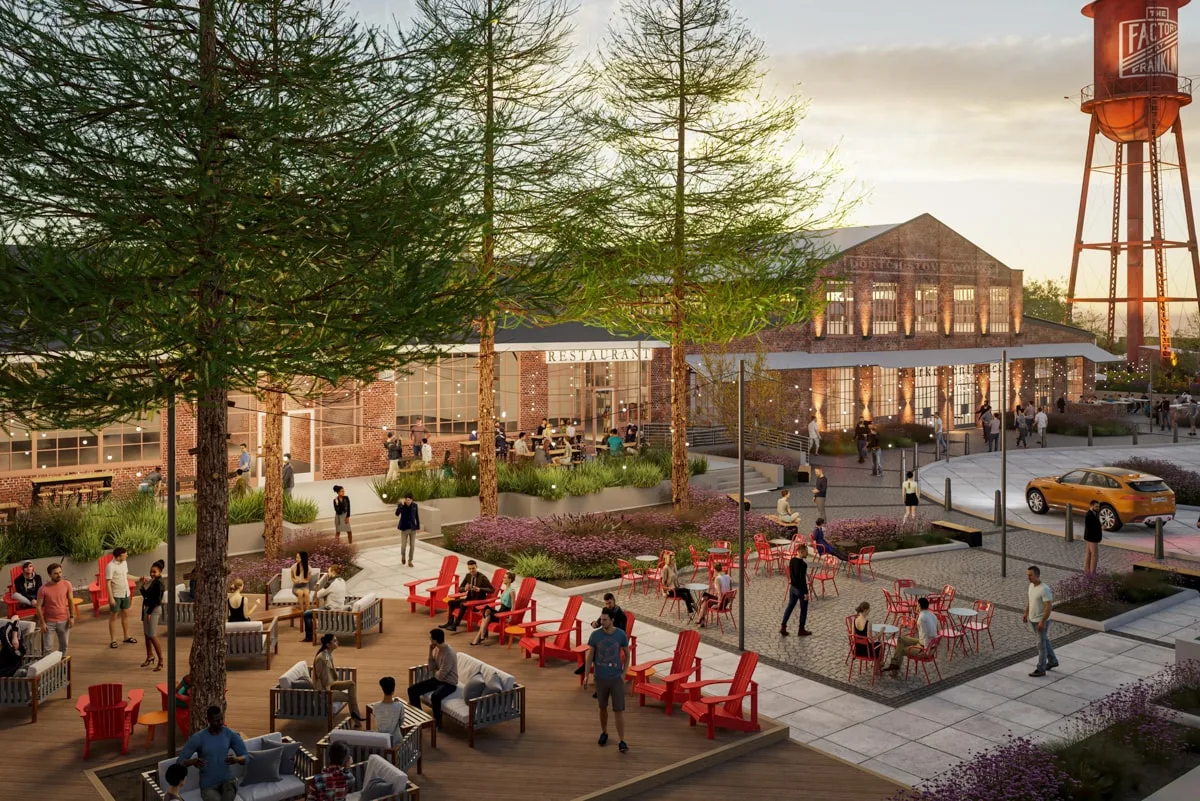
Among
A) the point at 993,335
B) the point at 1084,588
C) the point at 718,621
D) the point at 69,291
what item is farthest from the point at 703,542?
the point at 993,335

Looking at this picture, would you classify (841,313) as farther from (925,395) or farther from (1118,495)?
(1118,495)

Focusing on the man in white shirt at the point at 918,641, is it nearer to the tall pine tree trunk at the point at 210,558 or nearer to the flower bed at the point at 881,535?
the flower bed at the point at 881,535

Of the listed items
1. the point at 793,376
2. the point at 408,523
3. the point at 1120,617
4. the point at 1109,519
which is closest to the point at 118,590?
the point at 408,523

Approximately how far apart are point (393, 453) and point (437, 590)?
37.8 feet

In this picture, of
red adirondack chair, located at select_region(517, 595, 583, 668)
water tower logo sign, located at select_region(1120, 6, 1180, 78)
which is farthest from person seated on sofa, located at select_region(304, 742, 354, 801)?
water tower logo sign, located at select_region(1120, 6, 1180, 78)

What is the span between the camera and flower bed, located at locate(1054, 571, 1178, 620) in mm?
16406

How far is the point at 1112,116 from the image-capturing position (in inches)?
2111

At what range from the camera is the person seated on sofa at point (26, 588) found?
47.9 feet

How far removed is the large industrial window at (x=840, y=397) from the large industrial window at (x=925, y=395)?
4283mm

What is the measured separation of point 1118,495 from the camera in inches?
914

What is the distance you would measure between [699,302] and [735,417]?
11.1 metres

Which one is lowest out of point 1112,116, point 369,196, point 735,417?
point 735,417

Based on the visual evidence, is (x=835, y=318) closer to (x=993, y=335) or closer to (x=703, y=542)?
(x=993, y=335)

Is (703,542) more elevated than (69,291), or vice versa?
(69,291)
